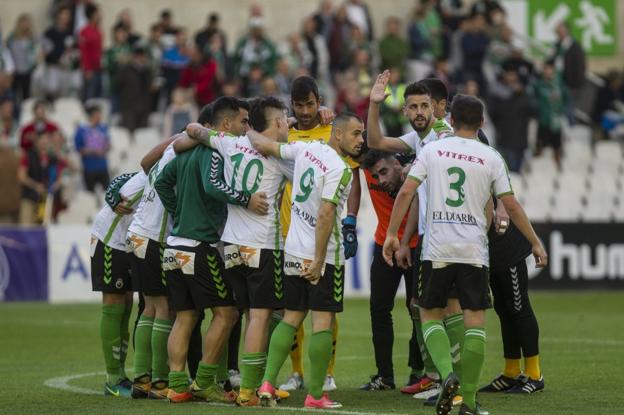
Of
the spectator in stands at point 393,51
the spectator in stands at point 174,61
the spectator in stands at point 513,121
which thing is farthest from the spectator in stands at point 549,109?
the spectator in stands at point 174,61

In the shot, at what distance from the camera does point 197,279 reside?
1006 cm


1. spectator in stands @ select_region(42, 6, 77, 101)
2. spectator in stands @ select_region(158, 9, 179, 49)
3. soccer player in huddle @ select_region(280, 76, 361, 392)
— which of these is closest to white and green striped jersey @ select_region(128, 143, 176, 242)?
soccer player in huddle @ select_region(280, 76, 361, 392)

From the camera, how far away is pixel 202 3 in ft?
94.7

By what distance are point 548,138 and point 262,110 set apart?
59.1 ft

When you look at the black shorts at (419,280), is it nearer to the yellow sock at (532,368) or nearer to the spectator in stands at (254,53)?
the yellow sock at (532,368)

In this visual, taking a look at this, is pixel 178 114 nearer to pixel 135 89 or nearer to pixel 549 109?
pixel 135 89

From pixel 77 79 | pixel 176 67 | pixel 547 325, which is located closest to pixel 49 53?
pixel 77 79

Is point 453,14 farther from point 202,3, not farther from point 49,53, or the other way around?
point 49,53

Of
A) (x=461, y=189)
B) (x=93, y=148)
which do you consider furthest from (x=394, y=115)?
(x=461, y=189)

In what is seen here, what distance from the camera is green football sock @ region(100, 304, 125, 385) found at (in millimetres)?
10836

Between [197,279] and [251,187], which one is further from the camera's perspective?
[197,279]

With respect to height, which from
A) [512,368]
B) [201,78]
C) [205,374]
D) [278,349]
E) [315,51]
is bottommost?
[512,368]

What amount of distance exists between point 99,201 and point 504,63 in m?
8.83

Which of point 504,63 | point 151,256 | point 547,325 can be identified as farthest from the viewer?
point 504,63
